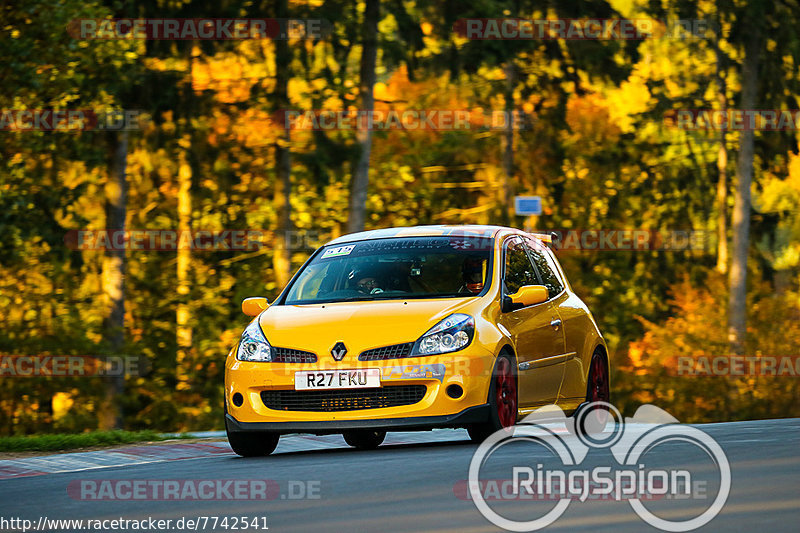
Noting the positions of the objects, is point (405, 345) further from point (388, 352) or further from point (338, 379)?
point (338, 379)

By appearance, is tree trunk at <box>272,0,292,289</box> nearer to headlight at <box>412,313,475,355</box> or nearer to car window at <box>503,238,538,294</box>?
car window at <box>503,238,538,294</box>

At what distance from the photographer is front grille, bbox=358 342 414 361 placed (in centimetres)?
1127

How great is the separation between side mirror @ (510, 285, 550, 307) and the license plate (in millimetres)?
1514

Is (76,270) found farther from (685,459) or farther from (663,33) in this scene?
(685,459)

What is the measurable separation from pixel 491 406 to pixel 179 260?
26.6 meters

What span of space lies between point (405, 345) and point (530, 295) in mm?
1354

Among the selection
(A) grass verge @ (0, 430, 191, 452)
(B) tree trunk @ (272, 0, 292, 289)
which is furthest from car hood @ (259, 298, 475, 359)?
(B) tree trunk @ (272, 0, 292, 289)

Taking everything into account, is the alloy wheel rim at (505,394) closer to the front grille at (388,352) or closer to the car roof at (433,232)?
the front grille at (388,352)

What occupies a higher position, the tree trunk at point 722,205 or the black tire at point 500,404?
the black tire at point 500,404

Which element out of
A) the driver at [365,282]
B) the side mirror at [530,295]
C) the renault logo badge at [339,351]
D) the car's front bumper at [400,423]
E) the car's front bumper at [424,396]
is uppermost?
the driver at [365,282]

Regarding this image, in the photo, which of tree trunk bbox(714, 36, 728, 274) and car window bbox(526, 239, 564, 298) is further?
tree trunk bbox(714, 36, 728, 274)

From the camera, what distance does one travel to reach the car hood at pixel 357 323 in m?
11.3

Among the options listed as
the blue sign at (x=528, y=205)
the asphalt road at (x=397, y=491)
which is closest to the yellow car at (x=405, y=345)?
the asphalt road at (x=397, y=491)

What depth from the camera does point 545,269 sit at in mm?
13820
